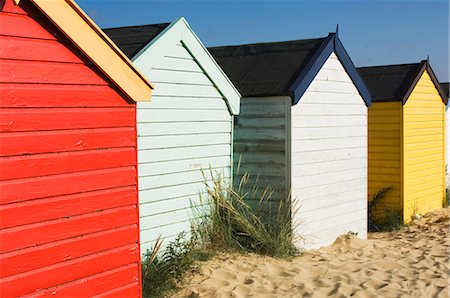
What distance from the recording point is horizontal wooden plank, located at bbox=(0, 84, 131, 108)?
175 inches

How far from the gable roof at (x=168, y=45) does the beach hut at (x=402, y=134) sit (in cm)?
490

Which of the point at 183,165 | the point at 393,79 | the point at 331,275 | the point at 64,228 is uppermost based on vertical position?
the point at 393,79

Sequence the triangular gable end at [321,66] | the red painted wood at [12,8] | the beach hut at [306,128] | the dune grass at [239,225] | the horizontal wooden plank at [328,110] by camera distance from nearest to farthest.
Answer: the red painted wood at [12,8] → the dune grass at [239,225] → the triangular gable end at [321,66] → the beach hut at [306,128] → the horizontal wooden plank at [328,110]

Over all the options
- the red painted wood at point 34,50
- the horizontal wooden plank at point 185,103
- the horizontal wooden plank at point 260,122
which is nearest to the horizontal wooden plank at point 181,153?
the horizontal wooden plank at point 185,103

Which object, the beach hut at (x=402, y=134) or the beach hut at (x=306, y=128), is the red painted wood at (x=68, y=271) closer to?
the beach hut at (x=306, y=128)

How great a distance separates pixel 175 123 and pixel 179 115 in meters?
0.14

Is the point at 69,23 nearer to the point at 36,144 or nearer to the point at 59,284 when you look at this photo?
the point at 36,144

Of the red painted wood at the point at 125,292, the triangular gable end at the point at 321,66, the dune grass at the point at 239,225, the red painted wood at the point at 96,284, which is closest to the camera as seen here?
the red painted wood at the point at 96,284

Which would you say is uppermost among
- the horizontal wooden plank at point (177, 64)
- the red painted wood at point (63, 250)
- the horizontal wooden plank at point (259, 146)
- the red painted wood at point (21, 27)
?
the horizontal wooden plank at point (177, 64)

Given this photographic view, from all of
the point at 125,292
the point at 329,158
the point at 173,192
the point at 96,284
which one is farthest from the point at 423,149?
the point at 96,284

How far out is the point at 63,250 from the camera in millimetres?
4797

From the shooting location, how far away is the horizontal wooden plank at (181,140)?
7.59 meters

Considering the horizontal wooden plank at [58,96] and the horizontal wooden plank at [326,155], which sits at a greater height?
the horizontal wooden plank at [58,96]

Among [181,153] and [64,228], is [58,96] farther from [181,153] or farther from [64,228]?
[181,153]
